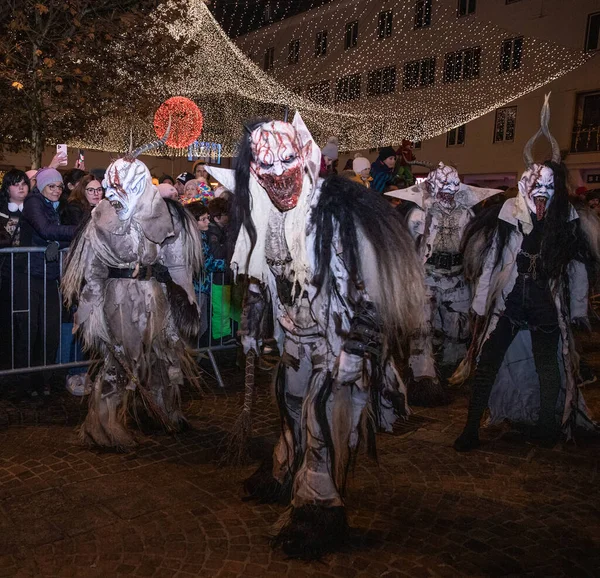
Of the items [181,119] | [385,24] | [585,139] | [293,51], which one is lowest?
[181,119]

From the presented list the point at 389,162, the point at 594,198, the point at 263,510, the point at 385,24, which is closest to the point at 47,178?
the point at 263,510

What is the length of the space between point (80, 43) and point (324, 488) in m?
11.9

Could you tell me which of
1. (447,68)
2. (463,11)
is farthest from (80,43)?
(463,11)

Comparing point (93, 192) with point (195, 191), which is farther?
point (195, 191)

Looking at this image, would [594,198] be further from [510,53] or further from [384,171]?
[510,53]

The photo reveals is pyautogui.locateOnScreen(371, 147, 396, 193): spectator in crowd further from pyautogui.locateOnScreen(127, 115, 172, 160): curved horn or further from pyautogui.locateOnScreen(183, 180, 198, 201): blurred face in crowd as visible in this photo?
pyautogui.locateOnScreen(127, 115, 172, 160): curved horn

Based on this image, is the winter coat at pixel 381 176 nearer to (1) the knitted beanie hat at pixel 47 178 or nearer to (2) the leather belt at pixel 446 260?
(2) the leather belt at pixel 446 260

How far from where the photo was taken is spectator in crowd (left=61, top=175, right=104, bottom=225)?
262 inches

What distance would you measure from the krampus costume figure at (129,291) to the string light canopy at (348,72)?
4150 mm

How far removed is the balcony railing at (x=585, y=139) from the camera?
24.1 metres

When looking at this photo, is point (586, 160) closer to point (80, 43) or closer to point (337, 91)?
point (337, 91)

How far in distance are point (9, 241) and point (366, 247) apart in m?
4.24

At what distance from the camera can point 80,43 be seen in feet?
41.9

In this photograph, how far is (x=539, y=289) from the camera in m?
4.96
